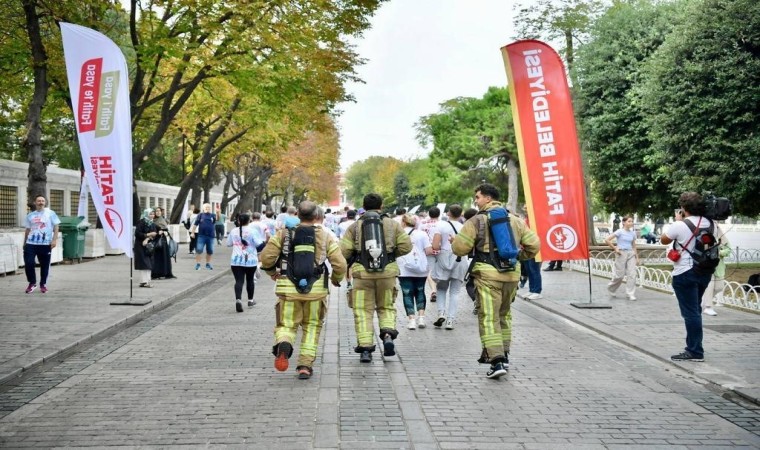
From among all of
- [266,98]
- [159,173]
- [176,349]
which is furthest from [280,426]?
[159,173]

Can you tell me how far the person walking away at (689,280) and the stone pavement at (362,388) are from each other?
216 millimetres

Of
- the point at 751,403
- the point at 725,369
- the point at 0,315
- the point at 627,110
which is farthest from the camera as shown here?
the point at 627,110

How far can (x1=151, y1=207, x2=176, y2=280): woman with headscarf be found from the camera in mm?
15625

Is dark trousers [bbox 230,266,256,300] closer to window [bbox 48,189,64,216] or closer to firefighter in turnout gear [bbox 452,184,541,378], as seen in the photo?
firefighter in turnout gear [bbox 452,184,541,378]

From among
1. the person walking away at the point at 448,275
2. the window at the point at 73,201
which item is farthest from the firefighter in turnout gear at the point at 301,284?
the window at the point at 73,201

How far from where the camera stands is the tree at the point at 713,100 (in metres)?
17.3

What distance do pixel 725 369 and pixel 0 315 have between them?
9.37m

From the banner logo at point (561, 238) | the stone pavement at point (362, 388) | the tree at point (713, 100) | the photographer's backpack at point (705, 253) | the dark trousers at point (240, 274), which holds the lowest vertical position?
the stone pavement at point (362, 388)

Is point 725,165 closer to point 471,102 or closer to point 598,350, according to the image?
point 598,350

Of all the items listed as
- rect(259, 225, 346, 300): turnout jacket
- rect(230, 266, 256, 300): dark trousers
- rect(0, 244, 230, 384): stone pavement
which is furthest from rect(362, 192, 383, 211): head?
rect(230, 266, 256, 300): dark trousers

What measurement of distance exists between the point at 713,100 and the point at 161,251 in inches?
522

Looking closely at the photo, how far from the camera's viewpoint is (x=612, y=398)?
648cm

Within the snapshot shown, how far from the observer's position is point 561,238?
1251cm

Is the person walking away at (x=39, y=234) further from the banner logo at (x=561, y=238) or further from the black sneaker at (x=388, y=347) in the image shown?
the banner logo at (x=561, y=238)
